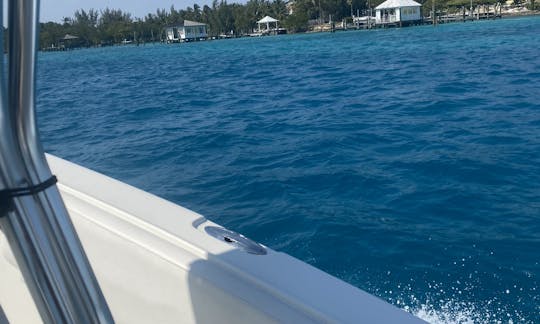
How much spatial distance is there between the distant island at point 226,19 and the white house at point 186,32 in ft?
19.1

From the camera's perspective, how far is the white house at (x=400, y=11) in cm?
5347

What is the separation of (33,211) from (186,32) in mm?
75547

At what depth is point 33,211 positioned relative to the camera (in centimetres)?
77

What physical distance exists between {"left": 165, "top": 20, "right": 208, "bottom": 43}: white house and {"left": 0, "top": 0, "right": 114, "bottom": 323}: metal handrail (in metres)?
75.0

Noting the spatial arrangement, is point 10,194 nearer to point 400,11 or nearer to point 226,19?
point 400,11

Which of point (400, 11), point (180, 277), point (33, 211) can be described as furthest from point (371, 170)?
point (400, 11)

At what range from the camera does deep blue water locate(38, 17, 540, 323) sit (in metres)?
3.51

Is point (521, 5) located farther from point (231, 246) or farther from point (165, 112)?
point (231, 246)

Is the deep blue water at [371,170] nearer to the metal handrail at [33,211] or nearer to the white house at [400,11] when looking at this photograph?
the metal handrail at [33,211]

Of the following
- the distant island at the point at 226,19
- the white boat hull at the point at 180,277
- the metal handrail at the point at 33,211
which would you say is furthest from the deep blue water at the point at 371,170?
the distant island at the point at 226,19

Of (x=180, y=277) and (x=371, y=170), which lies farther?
(x=371, y=170)

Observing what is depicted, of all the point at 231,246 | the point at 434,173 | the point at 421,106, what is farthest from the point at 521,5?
the point at 231,246

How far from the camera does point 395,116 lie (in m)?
8.02

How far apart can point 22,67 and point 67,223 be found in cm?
26
